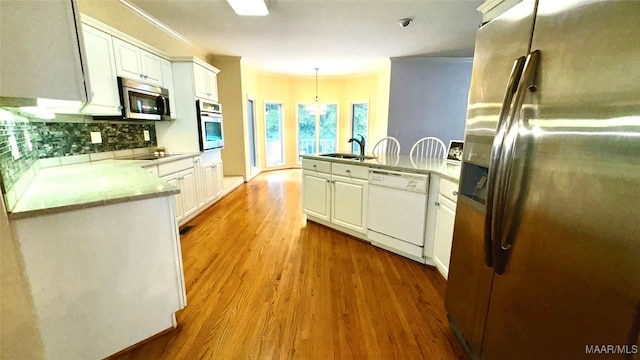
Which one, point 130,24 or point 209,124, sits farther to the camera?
point 209,124

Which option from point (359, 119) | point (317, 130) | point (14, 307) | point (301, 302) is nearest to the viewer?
point (14, 307)

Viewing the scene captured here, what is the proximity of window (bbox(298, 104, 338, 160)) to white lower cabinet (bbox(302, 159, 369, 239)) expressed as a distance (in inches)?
173

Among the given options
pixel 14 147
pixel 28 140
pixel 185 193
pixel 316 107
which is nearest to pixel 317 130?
A: pixel 316 107

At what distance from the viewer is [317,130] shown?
759cm

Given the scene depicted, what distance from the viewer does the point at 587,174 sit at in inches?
28.6

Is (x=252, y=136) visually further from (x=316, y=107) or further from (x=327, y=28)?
(x=327, y=28)

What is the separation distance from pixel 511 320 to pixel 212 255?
2349mm

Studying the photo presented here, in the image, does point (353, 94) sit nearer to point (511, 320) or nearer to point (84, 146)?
point (84, 146)

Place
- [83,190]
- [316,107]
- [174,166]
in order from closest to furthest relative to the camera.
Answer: [83,190]
[174,166]
[316,107]

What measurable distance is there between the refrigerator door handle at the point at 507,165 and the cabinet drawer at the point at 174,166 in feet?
9.73

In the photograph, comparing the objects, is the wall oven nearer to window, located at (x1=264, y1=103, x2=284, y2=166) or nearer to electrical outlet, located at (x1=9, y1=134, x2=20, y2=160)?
electrical outlet, located at (x1=9, y1=134, x2=20, y2=160)

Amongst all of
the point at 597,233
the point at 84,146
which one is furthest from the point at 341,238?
the point at 84,146

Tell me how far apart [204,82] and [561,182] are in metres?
4.11

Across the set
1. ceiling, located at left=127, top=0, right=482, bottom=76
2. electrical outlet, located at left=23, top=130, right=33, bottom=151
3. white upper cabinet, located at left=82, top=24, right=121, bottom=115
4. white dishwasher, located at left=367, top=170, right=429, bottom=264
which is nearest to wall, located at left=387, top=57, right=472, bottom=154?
ceiling, located at left=127, top=0, right=482, bottom=76
